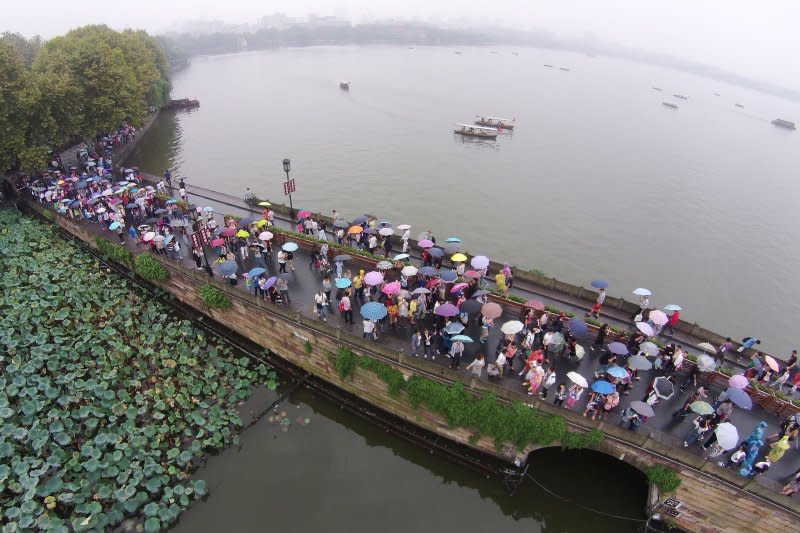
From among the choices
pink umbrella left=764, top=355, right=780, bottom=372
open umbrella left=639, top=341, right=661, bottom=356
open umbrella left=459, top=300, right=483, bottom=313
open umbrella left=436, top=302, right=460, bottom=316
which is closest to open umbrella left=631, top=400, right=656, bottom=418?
open umbrella left=639, top=341, right=661, bottom=356

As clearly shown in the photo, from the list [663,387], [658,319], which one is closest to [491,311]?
[663,387]

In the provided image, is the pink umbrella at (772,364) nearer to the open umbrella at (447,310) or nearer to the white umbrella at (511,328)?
the white umbrella at (511,328)

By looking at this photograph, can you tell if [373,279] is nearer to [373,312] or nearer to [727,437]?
[373,312]

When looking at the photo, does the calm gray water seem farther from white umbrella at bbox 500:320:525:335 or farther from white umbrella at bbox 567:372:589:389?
white umbrella at bbox 567:372:589:389

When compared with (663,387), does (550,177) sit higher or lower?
lower

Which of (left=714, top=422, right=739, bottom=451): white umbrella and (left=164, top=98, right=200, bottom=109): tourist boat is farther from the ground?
(left=714, top=422, right=739, bottom=451): white umbrella
